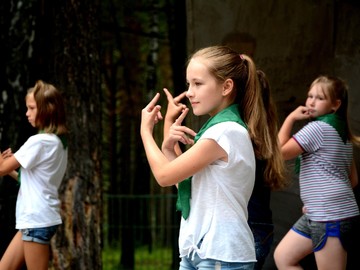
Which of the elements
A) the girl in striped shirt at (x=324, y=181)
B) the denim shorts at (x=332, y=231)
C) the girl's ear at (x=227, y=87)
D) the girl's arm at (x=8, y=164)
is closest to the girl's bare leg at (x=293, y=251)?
the girl in striped shirt at (x=324, y=181)

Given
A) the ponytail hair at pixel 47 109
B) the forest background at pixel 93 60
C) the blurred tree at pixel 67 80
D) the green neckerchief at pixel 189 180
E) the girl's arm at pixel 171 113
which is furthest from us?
the blurred tree at pixel 67 80

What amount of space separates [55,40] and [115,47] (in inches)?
275

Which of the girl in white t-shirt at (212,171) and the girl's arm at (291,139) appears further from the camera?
the girl's arm at (291,139)

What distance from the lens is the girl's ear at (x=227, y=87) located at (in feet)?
13.0

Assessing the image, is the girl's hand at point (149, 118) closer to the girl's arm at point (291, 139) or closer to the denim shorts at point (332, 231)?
the girl's arm at point (291, 139)

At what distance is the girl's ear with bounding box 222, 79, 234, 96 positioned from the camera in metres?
3.95

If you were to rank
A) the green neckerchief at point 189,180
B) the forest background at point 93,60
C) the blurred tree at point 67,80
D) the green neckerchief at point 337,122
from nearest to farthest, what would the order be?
1. the green neckerchief at point 189,180
2. the green neckerchief at point 337,122
3. the forest background at point 93,60
4. the blurred tree at point 67,80

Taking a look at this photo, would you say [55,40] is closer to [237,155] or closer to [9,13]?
[9,13]

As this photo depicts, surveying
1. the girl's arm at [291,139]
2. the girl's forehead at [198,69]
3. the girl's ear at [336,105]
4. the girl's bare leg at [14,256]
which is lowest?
the girl's bare leg at [14,256]

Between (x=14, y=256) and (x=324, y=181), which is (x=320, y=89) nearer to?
(x=324, y=181)

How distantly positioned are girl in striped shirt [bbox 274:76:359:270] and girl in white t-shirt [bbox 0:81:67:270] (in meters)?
1.57

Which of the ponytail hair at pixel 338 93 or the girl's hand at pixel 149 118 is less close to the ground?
the ponytail hair at pixel 338 93

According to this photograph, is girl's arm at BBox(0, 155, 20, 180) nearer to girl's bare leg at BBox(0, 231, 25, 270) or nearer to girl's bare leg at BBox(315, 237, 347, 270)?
girl's bare leg at BBox(0, 231, 25, 270)

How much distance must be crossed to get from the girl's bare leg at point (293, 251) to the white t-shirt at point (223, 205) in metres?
1.89
